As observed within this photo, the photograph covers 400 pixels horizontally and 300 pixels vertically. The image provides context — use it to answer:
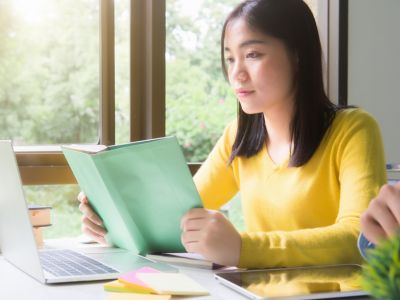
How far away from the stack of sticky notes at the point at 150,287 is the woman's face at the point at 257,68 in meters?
0.61

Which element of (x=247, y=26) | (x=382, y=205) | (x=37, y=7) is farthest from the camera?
(x=37, y=7)

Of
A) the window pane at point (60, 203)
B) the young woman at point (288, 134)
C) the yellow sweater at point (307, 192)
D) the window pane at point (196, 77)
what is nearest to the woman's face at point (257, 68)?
the young woman at point (288, 134)

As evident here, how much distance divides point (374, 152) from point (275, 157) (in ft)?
0.94

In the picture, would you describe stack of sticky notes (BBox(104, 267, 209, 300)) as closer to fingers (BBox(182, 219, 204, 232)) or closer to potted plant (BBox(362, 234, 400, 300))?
fingers (BBox(182, 219, 204, 232))

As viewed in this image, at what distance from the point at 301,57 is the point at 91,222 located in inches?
26.7

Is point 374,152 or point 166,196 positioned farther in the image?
point 374,152

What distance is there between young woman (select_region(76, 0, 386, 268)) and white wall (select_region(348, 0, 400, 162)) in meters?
0.75

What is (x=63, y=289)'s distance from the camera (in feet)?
3.13

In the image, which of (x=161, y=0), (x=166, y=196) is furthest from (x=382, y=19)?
(x=166, y=196)

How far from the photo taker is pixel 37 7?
1872 mm

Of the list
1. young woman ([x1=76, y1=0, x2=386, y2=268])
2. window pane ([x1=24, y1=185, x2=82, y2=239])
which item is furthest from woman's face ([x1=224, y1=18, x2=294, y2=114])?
window pane ([x1=24, y1=185, x2=82, y2=239])

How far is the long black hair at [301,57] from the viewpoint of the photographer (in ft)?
4.75

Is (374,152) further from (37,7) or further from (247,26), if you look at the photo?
(37,7)

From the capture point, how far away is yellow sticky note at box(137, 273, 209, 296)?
899 millimetres
